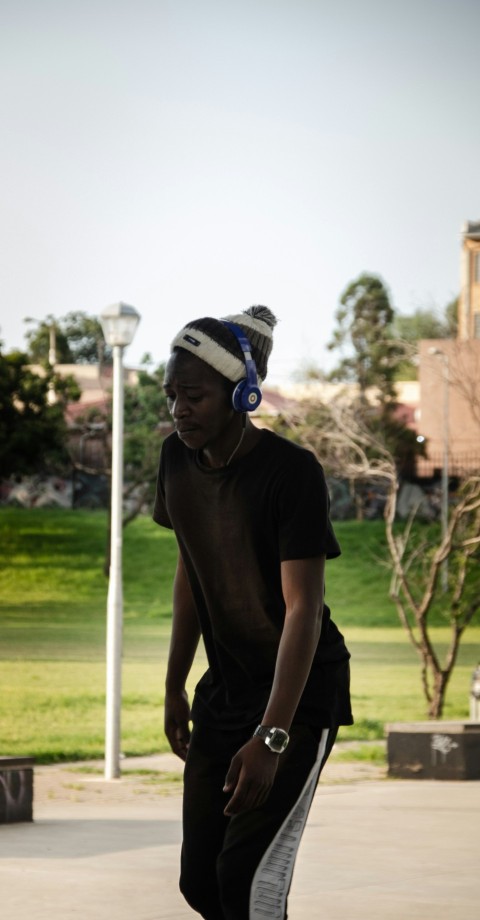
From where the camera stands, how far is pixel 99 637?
4003cm

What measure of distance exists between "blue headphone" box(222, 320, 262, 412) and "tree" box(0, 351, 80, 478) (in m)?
44.4

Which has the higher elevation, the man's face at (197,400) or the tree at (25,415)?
the tree at (25,415)

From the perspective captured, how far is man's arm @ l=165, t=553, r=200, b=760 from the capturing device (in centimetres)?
412

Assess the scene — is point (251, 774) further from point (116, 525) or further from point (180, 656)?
point (116, 525)

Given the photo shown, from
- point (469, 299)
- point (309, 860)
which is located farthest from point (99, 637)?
point (309, 860)

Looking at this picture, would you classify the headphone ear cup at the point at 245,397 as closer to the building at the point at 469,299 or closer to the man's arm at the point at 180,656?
the man's arm at the point at 180,656

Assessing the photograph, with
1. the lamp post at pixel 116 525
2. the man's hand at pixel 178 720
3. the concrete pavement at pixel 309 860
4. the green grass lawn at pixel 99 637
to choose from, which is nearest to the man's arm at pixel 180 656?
the man's hand at pixel 178 720

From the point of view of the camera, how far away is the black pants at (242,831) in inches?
146

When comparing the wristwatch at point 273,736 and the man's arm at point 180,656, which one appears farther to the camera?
the man's arm at point 180,656

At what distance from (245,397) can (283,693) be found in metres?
0.70

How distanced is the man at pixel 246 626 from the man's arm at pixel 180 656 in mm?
138

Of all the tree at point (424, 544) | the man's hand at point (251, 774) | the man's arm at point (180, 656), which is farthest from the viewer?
the tree at point (424, 544)

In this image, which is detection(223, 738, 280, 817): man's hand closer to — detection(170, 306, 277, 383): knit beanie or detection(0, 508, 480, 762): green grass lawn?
detection(170, 306, 277, 383): knit beanie

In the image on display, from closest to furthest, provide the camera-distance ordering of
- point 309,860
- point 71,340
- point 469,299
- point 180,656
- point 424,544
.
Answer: point 180,656 < point 309,860 < point 424,544 < point 469,299 < point 71,340
